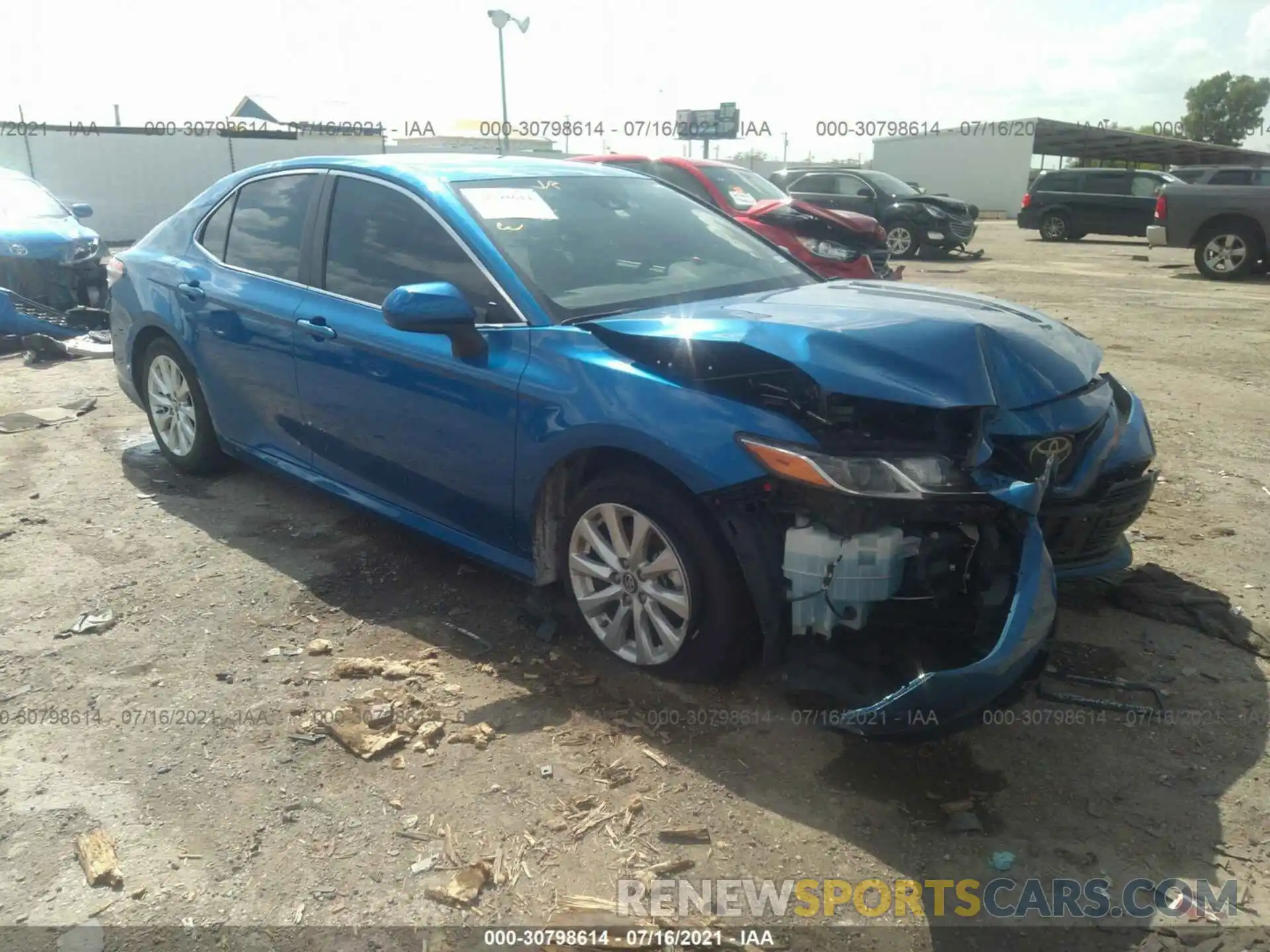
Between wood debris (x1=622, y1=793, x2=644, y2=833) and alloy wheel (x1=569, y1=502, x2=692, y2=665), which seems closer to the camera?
wood debris (x1=622, y1=793, x2=644, y2=833)

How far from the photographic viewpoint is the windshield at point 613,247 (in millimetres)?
3479

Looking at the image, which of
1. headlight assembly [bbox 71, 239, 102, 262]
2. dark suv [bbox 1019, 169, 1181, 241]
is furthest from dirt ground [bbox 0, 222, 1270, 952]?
dark suv [bbox 1019, 169, 1181, 241]

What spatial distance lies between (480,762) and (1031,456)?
1.90m

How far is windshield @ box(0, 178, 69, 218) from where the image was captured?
9.48 m

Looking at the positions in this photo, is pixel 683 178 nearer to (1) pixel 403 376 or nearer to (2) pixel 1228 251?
(1) pixel 403 376

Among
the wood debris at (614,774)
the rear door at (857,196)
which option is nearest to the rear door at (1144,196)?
the rear door at (857,196)

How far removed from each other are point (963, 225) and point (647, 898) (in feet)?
57.4

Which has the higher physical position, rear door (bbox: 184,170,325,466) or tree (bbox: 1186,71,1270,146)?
tree (bbox: 1186,71,1270,146)

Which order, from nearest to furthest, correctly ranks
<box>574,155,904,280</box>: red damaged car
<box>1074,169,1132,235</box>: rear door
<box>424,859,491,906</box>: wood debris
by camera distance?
<box>424,859,491,906</box>: wood debris
<box>574,155,904,280</box>: red damaged car
<box>1074,169,1132,235</box>: rear door

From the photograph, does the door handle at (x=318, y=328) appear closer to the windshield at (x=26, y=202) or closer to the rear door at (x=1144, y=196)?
the windshield at (x=26, y=202)

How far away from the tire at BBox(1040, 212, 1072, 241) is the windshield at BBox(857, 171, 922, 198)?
516 cm

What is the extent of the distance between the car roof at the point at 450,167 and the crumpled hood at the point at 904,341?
1045 mm

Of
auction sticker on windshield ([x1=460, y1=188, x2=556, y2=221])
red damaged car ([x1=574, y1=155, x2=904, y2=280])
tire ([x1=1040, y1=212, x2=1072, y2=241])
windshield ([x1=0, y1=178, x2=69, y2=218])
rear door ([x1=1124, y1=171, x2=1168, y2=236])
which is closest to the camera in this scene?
auction sticker on windshield ([x1=460, y1=188, x2=556, y2=221])

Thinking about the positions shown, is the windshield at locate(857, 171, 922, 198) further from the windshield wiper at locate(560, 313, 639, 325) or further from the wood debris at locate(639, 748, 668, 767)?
the wood debris at locate(639, 748, 668, 767)
